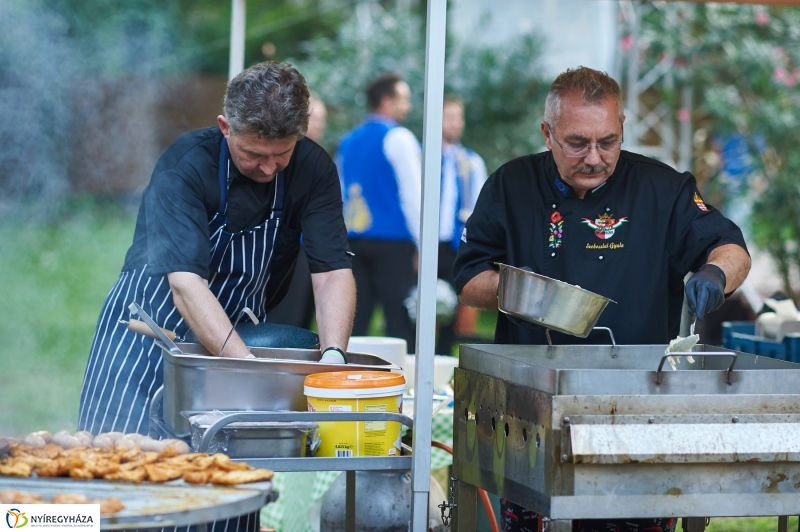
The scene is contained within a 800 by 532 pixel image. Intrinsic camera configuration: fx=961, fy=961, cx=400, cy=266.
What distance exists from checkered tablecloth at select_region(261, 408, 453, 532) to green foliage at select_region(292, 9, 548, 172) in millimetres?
5954

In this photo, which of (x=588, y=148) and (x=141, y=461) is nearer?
(x=141, y=461)

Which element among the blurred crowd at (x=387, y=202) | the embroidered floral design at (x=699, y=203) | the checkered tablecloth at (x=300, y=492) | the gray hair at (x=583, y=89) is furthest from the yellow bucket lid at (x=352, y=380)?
the blurred crowd at (x=387, y=202)

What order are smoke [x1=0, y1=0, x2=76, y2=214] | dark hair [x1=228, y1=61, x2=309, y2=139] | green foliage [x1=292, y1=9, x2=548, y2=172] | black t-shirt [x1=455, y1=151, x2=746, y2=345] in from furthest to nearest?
green foliage [x1=292, y1=9, x2=548, y2=172] → smoke [x1=0, y1=0, x2=76, y2=214] → black t-shirt [x1=455, y1=151, x2=746, y2=345] → dark hair [x1=228, y1=61, x2=309, y2=139]

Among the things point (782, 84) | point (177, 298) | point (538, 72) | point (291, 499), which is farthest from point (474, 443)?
point (538, 72)

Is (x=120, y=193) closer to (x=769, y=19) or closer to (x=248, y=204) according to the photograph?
(x=769, y=19)

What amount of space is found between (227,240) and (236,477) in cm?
93

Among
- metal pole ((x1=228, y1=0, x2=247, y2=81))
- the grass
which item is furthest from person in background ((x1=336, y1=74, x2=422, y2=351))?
the grass

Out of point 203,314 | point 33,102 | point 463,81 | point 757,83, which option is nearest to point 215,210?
point 203,314

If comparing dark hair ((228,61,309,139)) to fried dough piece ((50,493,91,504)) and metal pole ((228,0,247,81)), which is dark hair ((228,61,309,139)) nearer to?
fried dough piece ((50,493,91,504))

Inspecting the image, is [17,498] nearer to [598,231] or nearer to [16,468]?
[16,468]

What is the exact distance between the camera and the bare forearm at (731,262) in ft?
7.67

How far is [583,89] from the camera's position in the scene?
7.93ft

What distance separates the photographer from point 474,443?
7.16 feet

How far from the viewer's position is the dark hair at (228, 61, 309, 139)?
2254 millimetres
